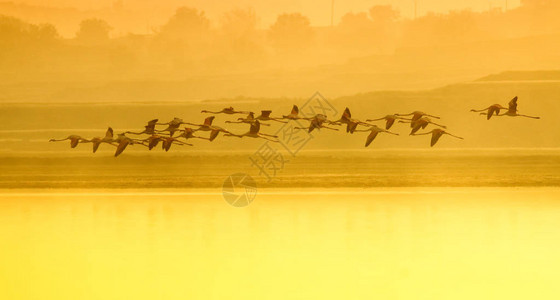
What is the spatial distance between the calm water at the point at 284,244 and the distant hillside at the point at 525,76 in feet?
3.20

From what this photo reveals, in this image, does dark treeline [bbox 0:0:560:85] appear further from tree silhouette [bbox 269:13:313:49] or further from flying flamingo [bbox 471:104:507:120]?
flying flamingo [bbox 471:104:507:120]

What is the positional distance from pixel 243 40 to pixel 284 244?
2798mm

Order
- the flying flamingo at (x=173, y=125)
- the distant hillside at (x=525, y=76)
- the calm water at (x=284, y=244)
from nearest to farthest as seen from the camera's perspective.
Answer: the calm water at (x=284, y=244) < the distant hillside at (x=525, y=76) < the flying flamingo at (x=173, y=125)

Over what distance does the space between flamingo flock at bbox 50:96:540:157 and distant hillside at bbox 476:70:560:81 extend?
0.63 ft

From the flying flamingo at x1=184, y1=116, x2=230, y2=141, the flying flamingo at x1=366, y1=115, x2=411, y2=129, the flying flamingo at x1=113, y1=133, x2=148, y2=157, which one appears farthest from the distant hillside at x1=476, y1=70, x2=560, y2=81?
the flying flamingo at x1=113, y1=133, x2=148, y2=157

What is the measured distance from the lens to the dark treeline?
6.48m

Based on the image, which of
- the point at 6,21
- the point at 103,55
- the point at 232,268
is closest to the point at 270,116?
the point at 103,55

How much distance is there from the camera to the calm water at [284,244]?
10.4 ft

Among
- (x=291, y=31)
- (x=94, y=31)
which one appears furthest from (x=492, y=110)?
Answer: (x=94, y=31)

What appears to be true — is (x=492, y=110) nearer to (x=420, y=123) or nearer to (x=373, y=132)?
(x=420, y=123)

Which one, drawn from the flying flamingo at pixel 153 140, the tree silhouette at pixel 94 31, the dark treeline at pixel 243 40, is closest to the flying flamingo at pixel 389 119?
the dark treeline at pixel 243 40

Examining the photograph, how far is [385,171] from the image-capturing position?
652cm

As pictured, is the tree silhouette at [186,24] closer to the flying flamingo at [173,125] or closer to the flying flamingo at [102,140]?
the flying flamingo at [173,125]

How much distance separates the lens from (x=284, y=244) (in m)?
4.18
